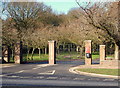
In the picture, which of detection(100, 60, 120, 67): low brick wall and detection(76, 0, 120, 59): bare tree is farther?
detection(100, 60, 120, 67): low brick wall

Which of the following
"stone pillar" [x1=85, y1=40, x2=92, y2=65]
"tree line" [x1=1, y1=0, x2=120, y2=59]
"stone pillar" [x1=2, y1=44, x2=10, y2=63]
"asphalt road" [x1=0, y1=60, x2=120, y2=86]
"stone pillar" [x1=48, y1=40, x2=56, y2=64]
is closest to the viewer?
"asphalt road" [x1=0, y1=60, x2=120, y2=86]

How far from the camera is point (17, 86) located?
12297 millimetres

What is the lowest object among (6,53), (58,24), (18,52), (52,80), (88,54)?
(52,80)

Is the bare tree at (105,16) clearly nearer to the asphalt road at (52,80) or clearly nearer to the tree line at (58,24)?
the tree line at (58,24)

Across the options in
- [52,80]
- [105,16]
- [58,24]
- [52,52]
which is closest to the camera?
[52,80]

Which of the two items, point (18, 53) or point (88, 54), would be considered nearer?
point (88, 54)

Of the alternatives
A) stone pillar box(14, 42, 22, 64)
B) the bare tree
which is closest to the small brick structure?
stone pillar box(14, 42, 22, 64)

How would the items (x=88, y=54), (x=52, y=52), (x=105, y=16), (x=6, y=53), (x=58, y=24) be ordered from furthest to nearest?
(x=58, y=24) → (x=6, y=53) → (x=52, y=52) → (x=88, y=54) → (x=105, y=16)

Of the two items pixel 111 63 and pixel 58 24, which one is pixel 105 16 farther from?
pixel 58 24

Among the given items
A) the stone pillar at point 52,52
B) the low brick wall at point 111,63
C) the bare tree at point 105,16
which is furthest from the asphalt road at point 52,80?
the stone pillar at point 52,52

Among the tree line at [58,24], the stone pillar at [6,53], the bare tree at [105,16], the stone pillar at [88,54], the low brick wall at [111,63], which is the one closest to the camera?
the bare tree at [105,16]

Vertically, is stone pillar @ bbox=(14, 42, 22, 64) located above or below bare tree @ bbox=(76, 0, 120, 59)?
below

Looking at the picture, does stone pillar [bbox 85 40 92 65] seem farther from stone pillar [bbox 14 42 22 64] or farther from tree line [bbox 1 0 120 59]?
stone pillar [bbox 14 42 22 64]

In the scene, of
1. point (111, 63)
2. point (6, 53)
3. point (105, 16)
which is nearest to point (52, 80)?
point (105, 16)
